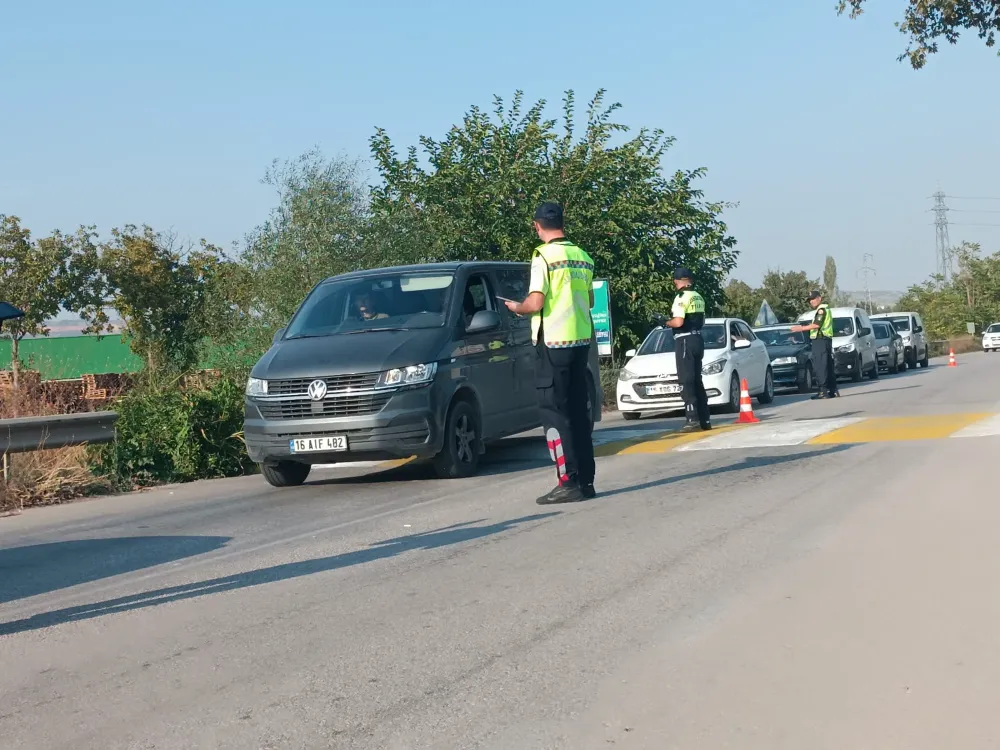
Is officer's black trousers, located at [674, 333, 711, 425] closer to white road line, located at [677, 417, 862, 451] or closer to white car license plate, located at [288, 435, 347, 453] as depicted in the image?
white road line, located at [677, 417, 862, 451]

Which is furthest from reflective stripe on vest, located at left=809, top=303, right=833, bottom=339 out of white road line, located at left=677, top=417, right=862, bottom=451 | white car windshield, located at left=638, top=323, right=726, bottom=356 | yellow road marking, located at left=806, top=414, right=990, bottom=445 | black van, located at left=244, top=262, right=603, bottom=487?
black van, located at left=244, top=262, right=603, bottom=487

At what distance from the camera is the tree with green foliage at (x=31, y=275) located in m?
51.0

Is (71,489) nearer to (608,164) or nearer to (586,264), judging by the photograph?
(586,264)

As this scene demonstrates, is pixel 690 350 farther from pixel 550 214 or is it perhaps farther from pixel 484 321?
pixel 550 214

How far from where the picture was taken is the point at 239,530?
9.13 metres

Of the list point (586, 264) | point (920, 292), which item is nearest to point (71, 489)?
point (586, 264)

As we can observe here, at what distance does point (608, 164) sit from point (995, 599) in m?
24.3

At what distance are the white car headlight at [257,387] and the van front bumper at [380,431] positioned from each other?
0.32 metres

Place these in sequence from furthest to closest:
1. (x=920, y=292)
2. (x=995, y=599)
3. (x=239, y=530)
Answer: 1. (x=920, y=292)
2. (x=239, y=530)
3. (x=995, y=599)

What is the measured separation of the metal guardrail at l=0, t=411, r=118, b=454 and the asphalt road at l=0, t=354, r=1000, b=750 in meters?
1.08

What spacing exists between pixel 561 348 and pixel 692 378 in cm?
648

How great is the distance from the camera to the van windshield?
1205 cm

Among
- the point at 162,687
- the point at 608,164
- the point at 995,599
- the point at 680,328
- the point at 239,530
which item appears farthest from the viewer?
the point at 608,164

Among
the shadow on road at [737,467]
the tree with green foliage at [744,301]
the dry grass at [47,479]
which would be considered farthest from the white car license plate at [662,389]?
the tree with green foliage at [744,301]
